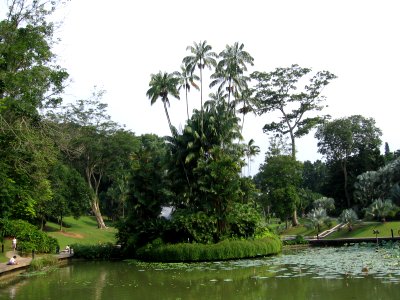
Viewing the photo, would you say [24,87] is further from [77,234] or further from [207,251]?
[77,234]

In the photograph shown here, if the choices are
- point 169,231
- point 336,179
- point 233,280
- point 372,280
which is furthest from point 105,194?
point 372,280

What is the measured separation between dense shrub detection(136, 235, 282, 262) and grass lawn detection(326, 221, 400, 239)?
42.0 ft

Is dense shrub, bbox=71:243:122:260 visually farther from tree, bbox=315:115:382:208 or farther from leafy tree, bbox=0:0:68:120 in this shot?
tree, bbox=315:115:382:208

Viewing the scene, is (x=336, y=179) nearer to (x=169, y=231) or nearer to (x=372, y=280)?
(x=169, y=231)

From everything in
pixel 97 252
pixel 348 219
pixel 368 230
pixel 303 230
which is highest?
pixel 348 219

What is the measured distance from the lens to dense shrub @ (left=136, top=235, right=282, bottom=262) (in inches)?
A: 1168

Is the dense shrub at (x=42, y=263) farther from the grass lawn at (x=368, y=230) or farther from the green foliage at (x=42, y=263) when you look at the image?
the grass lawn at (x=368, y=230)

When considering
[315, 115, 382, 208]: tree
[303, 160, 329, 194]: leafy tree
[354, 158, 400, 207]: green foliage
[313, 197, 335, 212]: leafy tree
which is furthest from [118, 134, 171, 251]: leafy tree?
[303, 160, 329, 194]: leafy tree

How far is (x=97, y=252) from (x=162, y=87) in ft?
50.3

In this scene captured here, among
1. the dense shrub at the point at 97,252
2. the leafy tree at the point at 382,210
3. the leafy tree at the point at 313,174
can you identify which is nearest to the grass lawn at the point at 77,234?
the dense shrub at the point at 97,252

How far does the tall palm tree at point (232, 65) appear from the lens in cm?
3959

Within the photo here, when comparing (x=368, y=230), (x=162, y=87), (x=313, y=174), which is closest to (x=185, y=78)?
(x=162, y=87)

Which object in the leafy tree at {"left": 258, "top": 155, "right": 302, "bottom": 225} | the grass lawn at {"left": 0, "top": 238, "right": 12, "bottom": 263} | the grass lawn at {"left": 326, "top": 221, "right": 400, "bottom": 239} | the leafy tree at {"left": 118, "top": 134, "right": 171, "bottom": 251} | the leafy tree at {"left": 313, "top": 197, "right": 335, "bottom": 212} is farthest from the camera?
the leafy tree at {"left": 313, "top": 197, "right": 335, "bottom": 212}

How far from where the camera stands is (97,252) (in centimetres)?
3594
